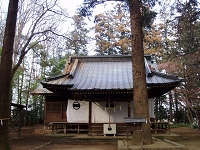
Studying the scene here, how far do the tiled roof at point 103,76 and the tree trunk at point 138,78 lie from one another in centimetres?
358

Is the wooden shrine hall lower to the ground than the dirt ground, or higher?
higher

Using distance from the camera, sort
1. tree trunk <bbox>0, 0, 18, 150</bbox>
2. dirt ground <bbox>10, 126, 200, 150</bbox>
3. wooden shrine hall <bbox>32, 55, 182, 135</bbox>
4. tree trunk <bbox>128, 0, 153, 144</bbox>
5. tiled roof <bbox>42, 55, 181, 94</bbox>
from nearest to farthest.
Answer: tree trunk <bbox>0, 0, 18, 150</bbox>
tree trunk <bbox>128, 0, 153, 144</bbox>
dirt ground <bbox>10, 126, 200, 150</bbox>
wooden shrine hall <bbox>32, 55, 182, 135</bbox>
tiled roof <bbox>42, 55, 181, 94</bbox>

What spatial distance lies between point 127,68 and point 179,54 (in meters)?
6.26

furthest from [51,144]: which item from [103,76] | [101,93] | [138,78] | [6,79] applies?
[103,76]

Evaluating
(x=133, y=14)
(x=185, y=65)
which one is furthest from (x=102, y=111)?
(x=185, y=65)

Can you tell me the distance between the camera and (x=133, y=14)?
8414 millimetres

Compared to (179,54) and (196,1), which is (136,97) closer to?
(196,1)

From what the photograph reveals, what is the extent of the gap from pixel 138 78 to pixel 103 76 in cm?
626

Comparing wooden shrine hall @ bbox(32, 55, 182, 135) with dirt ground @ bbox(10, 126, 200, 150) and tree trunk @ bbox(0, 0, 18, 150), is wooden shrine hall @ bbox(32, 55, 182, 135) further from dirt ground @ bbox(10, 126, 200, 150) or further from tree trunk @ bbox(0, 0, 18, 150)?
tree trunk @ bbox(0, 0, 18, 150)

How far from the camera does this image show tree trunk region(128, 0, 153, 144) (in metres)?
7.54

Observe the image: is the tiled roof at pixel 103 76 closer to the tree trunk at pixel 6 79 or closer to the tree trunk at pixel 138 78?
the tree trunk at pixel 138 78

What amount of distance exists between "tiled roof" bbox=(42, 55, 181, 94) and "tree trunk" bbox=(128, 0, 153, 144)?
3.58 m

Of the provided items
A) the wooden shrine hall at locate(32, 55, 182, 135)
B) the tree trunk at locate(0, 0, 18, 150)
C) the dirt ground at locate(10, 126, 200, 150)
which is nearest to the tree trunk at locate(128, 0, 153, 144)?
the dirt ground at locate(10, 126, 200, 150)

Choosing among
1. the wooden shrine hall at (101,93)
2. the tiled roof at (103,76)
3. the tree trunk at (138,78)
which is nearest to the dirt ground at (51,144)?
the wooden shrine hall at (101,93)
